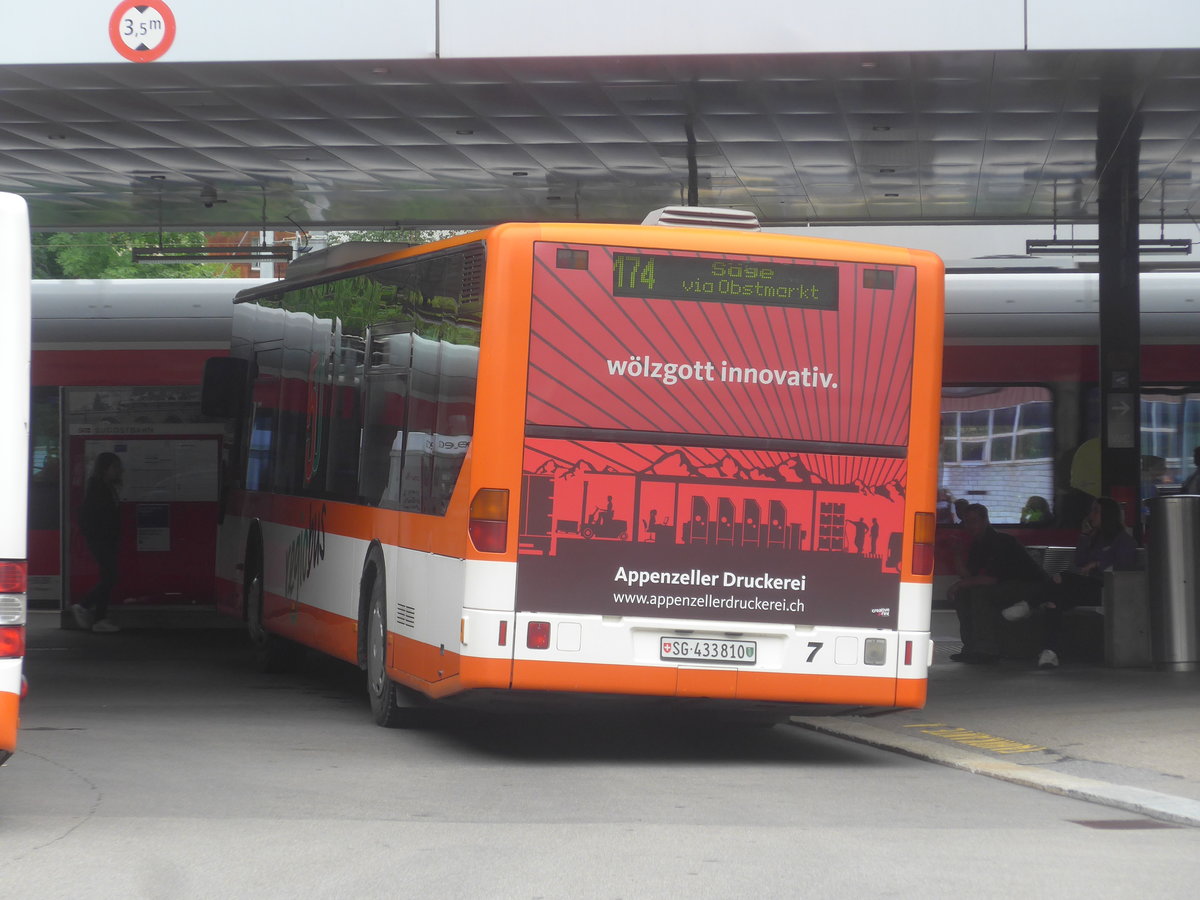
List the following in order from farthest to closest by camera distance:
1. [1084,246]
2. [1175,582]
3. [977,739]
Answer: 1. [1084,246]
2. [1175,582]
3. [977,739]

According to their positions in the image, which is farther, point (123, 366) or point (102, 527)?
point (123, 366)

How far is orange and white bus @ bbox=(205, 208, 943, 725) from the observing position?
9.69 meters

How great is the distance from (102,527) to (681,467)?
428 inches

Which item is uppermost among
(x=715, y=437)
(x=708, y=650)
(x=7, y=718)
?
(x=715, y=437)

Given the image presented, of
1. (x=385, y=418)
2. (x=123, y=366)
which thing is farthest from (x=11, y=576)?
(x=123, y=366)

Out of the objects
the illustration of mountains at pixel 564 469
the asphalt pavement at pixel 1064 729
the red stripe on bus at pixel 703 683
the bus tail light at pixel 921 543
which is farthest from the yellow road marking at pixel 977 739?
the illustration of mountains at pixel 564 469

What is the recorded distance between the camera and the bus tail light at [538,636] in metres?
9.67

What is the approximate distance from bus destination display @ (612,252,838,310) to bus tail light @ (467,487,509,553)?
4.27 feet

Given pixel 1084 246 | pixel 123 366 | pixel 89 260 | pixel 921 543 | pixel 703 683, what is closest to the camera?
pixel 703 683

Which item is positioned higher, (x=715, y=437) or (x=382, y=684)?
(x=715, y=437)

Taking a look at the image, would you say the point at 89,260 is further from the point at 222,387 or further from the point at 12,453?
the point at 12,453

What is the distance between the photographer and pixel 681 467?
388 inches

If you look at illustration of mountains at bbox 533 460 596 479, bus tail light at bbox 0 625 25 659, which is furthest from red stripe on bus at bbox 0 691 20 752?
illustration of mountains at bbox 533 460 596 479

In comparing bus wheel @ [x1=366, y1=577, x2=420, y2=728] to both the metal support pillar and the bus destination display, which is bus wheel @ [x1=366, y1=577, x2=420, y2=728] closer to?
the bus destination display
